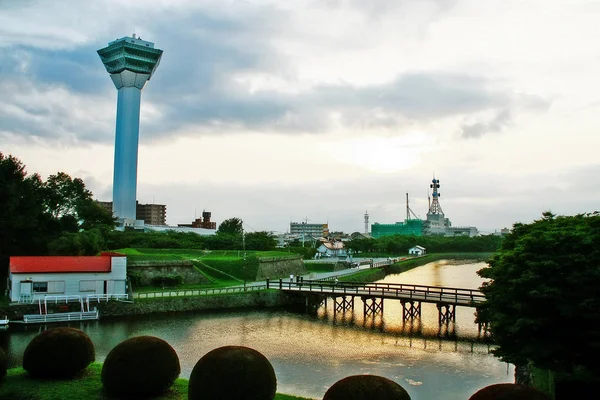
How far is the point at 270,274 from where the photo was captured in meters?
64.8

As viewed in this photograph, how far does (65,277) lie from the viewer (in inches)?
1718

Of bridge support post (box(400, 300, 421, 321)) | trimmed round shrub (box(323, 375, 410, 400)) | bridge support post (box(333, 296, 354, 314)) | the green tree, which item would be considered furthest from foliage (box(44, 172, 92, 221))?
trimmed round shrub (box(323, 375, 410, 400))

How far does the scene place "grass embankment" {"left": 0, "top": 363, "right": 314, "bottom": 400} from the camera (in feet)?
60.0

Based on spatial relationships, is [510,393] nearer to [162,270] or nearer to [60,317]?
[60,317]

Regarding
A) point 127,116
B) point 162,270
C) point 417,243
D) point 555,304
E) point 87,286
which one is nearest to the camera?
point 555,304

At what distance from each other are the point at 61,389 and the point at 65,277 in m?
26.9

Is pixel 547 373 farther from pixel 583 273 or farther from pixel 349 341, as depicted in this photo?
pixel 349 341

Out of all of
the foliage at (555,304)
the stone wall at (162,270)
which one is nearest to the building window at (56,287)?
the stone wall at (162,270)

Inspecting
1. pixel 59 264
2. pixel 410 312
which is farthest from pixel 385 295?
pixel 59 264

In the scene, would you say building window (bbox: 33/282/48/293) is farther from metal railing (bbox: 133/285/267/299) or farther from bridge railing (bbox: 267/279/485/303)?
bridge railing (bbox: 267/279/485/303)

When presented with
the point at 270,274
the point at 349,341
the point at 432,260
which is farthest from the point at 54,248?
the point at 432,260

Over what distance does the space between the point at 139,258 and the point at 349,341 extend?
2790 cm

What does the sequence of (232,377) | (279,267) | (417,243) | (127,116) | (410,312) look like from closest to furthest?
1. (232,377)
2. (410,312)
3. (279,267)
4. (417,243)
5. (127,116)

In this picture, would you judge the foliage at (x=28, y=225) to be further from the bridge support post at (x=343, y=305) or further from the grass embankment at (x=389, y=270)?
the grass embankment at (x=389, y=270)
